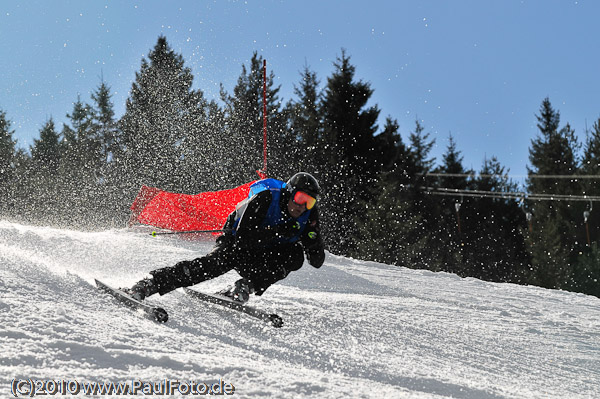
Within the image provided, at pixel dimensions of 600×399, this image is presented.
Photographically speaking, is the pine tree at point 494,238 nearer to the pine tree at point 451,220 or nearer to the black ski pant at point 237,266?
the pine tree at point 451,220

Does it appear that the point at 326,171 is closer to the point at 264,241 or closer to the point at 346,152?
the point at 346,152

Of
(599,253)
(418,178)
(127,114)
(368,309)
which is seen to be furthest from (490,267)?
(368,309)

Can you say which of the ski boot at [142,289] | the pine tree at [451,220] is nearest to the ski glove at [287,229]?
the ski boot at [142,289]

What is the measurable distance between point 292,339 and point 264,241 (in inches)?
32.8

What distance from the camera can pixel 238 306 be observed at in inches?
133

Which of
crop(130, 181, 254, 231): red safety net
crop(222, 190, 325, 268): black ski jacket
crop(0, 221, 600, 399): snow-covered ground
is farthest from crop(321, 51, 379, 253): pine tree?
crop(222, 190, 325, 268): black ski jacket

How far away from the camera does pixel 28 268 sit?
132 inches

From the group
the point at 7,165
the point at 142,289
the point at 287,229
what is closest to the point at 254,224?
the point at 287,229

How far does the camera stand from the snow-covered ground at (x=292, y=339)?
2033 millimetres

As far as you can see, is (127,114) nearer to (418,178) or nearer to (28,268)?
(418,178)

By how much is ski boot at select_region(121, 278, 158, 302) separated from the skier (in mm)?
88

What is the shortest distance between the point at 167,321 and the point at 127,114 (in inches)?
965

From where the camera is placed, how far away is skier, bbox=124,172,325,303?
11.4 ft

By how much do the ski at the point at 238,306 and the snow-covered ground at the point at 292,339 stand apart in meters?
0.05
